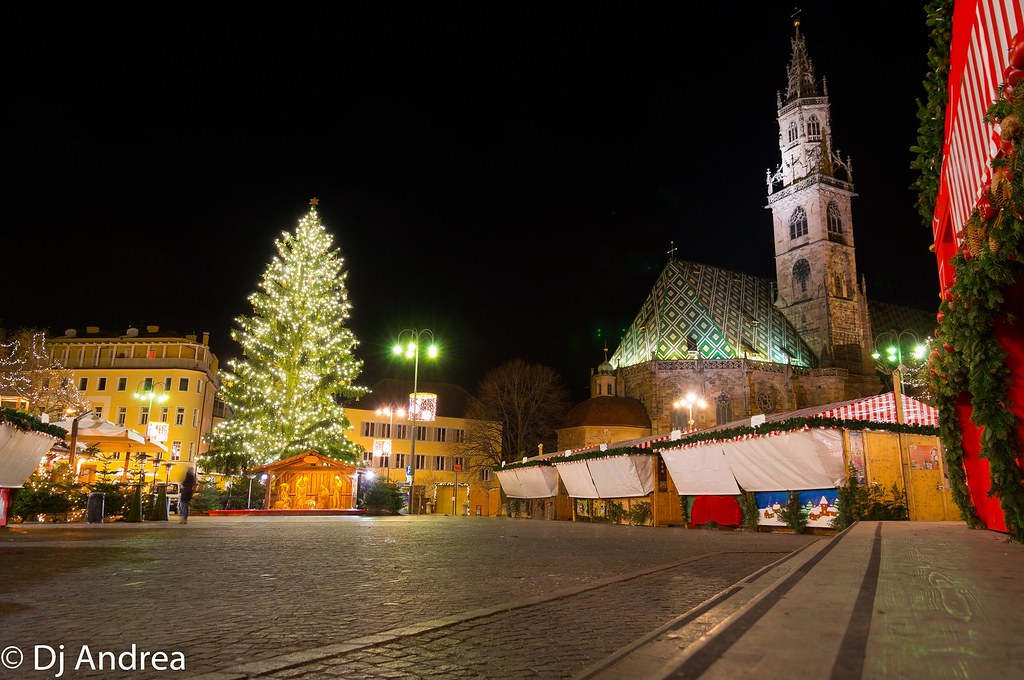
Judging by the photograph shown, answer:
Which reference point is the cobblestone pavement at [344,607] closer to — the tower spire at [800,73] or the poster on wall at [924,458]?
the poster on wall at [924,458]

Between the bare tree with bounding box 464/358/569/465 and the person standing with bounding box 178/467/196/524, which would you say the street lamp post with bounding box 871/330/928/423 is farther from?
the bare tree with bounding box 464/358/569/465

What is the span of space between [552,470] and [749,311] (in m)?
34.3

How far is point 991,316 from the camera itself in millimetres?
5000

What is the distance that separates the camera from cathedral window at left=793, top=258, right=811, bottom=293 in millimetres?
58250

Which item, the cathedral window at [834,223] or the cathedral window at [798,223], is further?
the cathedral window at [798,223]

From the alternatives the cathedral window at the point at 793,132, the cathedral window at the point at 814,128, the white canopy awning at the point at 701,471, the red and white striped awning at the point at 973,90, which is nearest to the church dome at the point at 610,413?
the white canopy awning at the point at 701,471

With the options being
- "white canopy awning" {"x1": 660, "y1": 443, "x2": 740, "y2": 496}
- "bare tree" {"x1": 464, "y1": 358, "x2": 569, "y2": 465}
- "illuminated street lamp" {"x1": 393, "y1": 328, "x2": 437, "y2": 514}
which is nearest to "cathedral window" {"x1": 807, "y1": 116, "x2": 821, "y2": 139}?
"bare tree" {"x1": 464, "y1": 358, "x2": 569, "y2": 465}

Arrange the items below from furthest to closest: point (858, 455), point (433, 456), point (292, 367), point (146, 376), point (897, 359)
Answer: point (433, 456) < point (146, 376) < point (897, 359) < point (292, 367) < point (858, 455)

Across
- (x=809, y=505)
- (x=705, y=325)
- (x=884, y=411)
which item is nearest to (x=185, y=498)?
(x=809, y=505)

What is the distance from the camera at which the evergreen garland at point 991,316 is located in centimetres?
350

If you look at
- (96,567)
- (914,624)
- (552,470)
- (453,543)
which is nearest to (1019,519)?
(914,624)

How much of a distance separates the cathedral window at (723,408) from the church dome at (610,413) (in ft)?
16.9

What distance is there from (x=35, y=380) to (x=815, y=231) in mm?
57767

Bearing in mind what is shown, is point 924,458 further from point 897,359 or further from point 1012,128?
point 897,359
